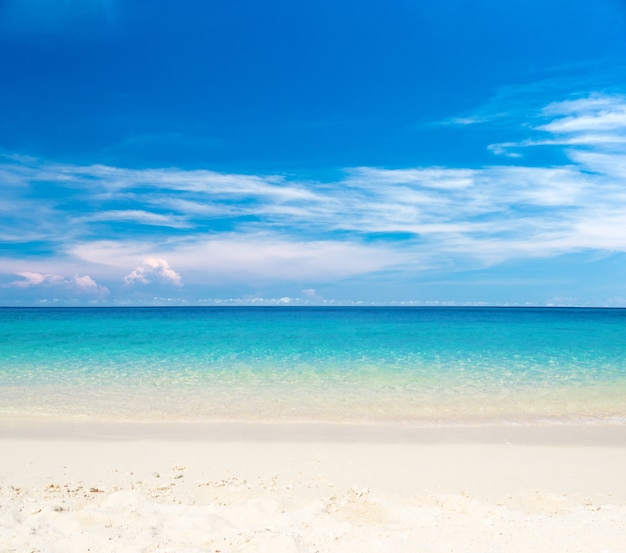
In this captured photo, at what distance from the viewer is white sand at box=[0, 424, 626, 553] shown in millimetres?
4172

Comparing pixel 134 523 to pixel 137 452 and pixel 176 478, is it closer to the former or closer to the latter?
pixel 176 478

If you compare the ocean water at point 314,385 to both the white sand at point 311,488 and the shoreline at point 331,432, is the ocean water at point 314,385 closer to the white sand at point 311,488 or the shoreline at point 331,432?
the shoreline at point 331,432

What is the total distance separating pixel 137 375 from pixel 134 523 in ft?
34.7

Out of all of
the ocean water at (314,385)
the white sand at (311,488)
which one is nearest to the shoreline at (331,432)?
the white sand at (311,488)

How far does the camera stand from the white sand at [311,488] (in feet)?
13.7

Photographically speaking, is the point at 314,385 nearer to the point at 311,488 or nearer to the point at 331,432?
the point at 331,432

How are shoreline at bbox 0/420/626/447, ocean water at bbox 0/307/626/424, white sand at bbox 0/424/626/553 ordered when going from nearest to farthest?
white sand at bbox 0/424/626/553
shoreline at bbox 0/420/626/447
ocean water at bbox 0/307/626/424

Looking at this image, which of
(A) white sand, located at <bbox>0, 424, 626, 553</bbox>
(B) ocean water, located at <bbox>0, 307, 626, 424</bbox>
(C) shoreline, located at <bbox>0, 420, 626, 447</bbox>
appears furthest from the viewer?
(B) ocean water, located at <bbox>0, 307, 626, 424</bbox>

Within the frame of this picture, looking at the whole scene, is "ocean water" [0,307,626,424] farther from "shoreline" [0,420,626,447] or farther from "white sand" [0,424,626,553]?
"white sand" [0,424,626,553]

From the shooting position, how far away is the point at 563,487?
5773mm

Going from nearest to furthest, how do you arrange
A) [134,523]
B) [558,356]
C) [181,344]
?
[134,523] → [558,356] → [181,344]

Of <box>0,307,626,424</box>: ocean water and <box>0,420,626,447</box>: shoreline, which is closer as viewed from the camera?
<box>0,420,626,447</box>: shoreline

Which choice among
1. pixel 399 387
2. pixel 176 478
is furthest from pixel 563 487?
pixel 399 387

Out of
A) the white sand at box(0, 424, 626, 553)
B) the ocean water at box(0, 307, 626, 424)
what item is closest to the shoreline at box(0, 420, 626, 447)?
the white sand at box(0, 424, 626, 553)
